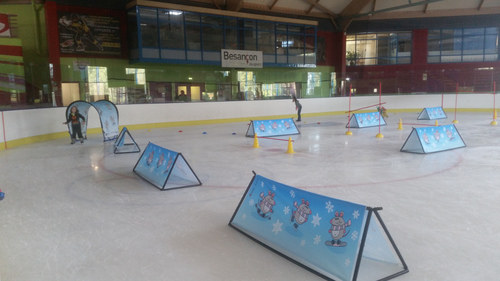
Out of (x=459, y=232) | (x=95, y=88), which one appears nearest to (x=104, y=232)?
(x=459, y=232)

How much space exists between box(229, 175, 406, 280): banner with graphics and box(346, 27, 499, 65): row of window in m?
27.6

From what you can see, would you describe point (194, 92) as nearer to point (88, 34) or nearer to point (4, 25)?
point (88, 34)

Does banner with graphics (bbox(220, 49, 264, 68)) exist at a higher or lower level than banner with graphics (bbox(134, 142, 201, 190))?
higher

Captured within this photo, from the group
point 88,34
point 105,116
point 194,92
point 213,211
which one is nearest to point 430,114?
point 194,92

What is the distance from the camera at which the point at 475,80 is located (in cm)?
2391

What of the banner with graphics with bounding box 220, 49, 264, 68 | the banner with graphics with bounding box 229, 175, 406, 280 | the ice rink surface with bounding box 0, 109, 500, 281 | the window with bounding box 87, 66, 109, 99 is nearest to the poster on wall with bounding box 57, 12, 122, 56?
the window with bounding box 87, 66, 109, 99

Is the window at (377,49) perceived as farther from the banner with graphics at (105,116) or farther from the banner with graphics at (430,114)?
the banner with graphics at (105,116)

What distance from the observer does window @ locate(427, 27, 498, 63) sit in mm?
27625

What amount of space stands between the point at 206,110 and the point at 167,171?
12361mm

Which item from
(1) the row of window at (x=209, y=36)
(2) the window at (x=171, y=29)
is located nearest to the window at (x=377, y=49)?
(1) the row of window at (x=209, y=36)

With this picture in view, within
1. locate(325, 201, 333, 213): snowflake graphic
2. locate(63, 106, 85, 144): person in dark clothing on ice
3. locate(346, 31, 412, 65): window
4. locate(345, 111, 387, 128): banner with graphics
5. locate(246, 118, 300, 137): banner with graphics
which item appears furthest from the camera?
locate(346, 31, 412, 65): window

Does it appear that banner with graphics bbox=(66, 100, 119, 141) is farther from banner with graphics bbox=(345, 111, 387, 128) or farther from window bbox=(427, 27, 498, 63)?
window bbox=(427, 27, 498, 63)

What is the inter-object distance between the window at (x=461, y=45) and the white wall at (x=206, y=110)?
6.35 m

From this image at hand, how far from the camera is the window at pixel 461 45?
90.6ft
